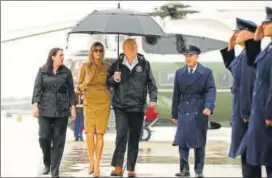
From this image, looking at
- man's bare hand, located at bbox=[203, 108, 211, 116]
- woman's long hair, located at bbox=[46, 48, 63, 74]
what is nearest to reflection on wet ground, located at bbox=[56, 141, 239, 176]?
woman's long hair, located at bbox=[46, 48, 63, 74]

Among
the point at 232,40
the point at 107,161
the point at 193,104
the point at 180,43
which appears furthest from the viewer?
the point at 180,43

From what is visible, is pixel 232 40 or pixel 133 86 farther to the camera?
pixel 133 86

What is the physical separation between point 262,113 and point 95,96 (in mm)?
3588

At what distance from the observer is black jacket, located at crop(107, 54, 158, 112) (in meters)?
8.78

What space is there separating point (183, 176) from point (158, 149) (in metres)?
5.04

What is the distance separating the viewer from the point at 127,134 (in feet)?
29.4

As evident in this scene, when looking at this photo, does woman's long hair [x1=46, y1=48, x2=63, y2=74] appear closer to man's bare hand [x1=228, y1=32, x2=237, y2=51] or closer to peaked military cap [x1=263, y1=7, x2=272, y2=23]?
man's bare hand [x1=228, y1=32, x2=237, y2=51]

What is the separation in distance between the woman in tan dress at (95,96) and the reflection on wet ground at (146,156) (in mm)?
575

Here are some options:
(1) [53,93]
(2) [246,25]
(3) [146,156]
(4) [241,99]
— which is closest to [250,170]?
(4) [241,99]

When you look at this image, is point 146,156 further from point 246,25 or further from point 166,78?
point 166,78

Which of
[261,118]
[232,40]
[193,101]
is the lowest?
[193,101]

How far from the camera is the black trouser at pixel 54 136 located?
8.87 m

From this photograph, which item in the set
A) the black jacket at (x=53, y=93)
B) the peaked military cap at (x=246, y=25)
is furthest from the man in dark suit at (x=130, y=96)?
the peaked military cap at (x=246, y=25)

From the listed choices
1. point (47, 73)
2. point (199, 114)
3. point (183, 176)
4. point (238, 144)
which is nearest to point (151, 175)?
point (183, 176)
